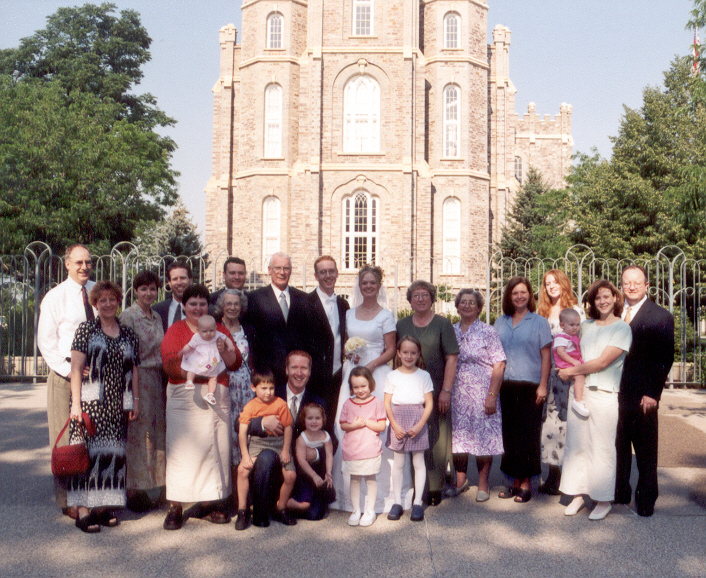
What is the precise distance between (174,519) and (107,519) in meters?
→ 0.52

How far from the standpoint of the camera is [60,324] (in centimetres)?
581

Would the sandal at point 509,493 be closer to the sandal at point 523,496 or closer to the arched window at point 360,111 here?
the sandal at point 523,496

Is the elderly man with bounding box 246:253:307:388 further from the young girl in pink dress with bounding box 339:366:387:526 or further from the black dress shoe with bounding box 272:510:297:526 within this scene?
the black dress shoe with bounding box 272:510:297:526

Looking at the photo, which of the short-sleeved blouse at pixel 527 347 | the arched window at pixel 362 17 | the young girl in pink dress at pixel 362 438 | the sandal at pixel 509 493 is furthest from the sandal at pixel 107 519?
the arched window at pixel 362 17

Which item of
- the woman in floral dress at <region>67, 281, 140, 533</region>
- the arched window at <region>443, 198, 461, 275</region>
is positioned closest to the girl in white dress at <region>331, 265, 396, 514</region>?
the woman in floral dress at <region>67, 281, 140, 533</region>

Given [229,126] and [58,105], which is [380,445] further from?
[229,126]

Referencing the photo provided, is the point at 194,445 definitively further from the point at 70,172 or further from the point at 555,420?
the point at 70,172

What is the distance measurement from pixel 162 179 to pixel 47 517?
2967 centimetres

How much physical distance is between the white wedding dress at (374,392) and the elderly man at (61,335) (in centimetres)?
207

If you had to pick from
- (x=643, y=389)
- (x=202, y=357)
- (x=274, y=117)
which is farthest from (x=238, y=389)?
(x=274, y=117)

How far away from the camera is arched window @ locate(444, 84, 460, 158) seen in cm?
3225

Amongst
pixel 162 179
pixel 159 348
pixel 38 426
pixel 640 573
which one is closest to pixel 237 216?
pixel 162 179

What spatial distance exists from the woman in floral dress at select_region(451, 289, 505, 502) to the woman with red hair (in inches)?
19.3

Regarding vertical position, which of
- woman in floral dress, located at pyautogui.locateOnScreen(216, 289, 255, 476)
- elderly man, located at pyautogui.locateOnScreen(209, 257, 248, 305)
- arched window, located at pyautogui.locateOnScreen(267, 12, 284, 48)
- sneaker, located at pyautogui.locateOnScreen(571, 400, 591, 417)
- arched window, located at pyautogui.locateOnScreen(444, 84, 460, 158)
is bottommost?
sneaker, located at pyautogui.locateOnScreen(571, 400, 591, 417)
